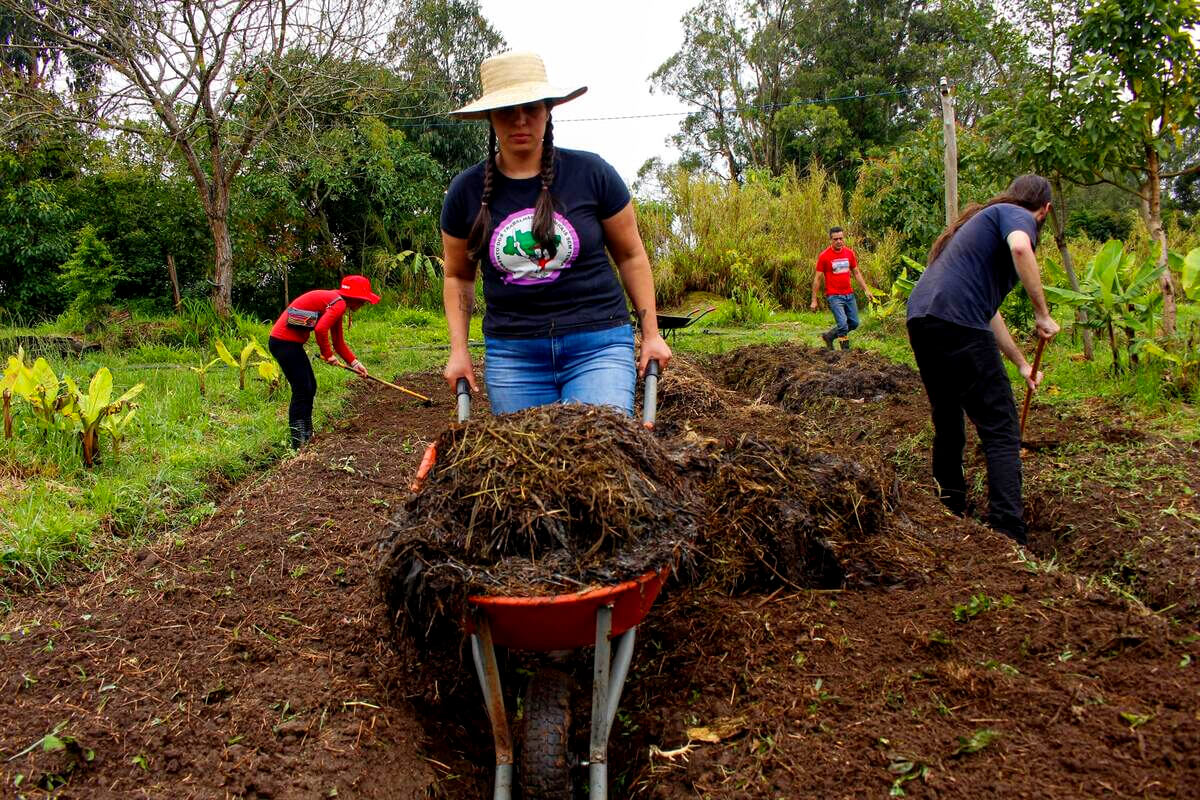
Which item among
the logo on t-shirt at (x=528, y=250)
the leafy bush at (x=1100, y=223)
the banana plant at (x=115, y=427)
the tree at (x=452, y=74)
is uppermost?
the tree at (x=452, y=74)

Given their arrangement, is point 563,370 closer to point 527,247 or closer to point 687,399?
point 527,247

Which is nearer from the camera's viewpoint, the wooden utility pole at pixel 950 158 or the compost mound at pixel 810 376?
the compost mound at pixel 810 376

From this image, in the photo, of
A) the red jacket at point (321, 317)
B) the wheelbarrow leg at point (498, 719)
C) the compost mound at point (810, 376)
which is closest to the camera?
the wheelbarrow leg at point (498, 719)

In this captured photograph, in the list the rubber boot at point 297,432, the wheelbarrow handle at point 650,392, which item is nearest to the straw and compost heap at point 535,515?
the wheelbarrow handle at point 650,392

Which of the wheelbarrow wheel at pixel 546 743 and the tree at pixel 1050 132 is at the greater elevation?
the tree at pixel 1050 132

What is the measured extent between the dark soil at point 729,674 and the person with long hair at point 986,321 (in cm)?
44

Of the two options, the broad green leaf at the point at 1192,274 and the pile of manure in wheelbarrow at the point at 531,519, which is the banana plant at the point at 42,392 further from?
the broad green leaf at the point at 1192,274

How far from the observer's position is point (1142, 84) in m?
6.72

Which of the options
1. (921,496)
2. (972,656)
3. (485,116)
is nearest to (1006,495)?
(921,496)

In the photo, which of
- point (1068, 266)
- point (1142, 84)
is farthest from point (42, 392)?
point (1142, 84)

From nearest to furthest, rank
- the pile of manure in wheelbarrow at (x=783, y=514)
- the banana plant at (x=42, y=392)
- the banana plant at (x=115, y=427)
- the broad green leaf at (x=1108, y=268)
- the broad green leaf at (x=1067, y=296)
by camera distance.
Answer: the pile of manure in wheelbarrow at (x=783, y=514) < the banana plant at (x=42, y=392) < the banana plant at (x=115, y=427) < the broad green leaf at (x=1067, y=296) < the broad green leaf at (x=1108, y=268)

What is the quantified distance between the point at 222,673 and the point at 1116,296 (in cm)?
624

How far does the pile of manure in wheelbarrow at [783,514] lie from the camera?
141 inches

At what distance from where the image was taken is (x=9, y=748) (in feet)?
8.61
